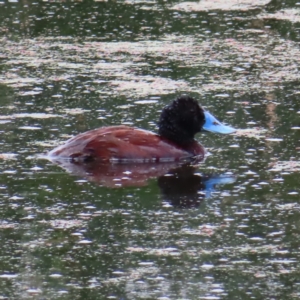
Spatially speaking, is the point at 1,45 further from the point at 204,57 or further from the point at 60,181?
the point at 60,181

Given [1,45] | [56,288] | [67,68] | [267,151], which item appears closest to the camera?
[56,288]

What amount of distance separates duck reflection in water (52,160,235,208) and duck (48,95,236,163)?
0.29 ft

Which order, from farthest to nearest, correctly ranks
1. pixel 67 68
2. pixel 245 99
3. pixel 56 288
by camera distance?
pixel 67 68
pixel 245 99
pixel 56 288

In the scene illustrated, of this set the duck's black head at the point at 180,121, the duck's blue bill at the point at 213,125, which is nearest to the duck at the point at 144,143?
the duck's black head at the point at 180,121

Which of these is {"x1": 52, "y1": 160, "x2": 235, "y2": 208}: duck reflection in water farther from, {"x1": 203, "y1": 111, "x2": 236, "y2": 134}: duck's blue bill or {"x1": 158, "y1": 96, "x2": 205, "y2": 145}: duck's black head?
{"x1": 203, "y1": 111, "x2": 236, "y2": 134}: duck's blue bill

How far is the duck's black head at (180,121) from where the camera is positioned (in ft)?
31.1

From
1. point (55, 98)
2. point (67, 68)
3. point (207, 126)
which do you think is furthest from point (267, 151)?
point (67, 68)

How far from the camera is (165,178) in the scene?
868 centimetres

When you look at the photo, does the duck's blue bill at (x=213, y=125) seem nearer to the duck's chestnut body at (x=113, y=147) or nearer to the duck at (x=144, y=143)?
the duck at (x=144, y=143)

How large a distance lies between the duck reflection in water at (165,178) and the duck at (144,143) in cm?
9

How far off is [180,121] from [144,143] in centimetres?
47

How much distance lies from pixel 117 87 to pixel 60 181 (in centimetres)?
349

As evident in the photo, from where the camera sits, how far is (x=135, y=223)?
730 cm

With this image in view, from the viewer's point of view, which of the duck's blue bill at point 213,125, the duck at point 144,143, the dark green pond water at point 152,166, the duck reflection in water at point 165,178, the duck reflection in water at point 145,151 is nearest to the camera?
the dark green pond water at point 152,166
